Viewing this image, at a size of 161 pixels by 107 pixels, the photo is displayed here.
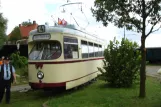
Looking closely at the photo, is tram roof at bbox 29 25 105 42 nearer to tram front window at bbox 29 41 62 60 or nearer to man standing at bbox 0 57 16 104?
tram front window at bbox 29 41 62 60

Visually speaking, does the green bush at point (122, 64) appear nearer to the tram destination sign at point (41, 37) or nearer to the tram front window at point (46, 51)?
the tram front window at point (46, 51)

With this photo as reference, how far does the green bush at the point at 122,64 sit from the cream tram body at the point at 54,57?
239 cm

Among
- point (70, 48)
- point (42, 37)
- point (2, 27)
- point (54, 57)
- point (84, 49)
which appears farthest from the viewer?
point (2, 27)

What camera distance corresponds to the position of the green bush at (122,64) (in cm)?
1703

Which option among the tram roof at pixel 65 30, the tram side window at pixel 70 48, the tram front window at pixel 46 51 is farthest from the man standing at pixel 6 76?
the tram side window at pixel 70 48

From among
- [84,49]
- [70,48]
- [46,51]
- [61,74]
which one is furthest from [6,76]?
[84,49]

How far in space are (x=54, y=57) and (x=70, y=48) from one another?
99cm

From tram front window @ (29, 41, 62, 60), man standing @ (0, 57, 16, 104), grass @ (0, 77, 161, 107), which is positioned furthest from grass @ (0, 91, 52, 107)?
tram front window @ (29, 41, 62, 60)

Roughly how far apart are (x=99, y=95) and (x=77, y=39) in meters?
2.76

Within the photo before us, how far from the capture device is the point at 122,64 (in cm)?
1720

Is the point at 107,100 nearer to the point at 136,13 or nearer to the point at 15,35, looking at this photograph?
the point at 136,13

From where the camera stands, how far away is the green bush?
55.9 feet

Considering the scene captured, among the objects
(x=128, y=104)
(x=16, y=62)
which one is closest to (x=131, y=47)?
(x=128, y=104)

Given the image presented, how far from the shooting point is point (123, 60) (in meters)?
17.1
